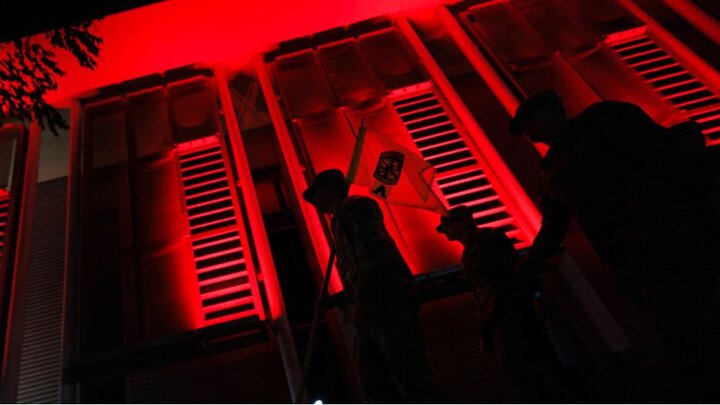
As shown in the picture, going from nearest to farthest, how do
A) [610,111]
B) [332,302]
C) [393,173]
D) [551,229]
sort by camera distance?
1. [610,111]
2. [551,229]
3. [332,302]
4. [393,173]

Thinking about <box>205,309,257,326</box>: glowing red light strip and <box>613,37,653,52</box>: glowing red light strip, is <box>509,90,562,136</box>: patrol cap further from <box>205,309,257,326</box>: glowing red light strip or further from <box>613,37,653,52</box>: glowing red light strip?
<box>613,37,653,52</box>: glowing red light strip

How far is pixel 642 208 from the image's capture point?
2748mm

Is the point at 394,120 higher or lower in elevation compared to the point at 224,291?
higher

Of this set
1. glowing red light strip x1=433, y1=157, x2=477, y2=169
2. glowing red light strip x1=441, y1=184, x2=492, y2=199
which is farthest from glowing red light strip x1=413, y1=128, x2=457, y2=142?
glowing red light strip x1=441, y1=184, x2=492, y2=199

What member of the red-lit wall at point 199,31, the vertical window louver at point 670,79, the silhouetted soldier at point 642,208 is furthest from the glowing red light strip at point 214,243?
the vertical window louver at point 670,79

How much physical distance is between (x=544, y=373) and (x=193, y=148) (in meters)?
5.83

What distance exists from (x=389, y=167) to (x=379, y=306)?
6.09 feet

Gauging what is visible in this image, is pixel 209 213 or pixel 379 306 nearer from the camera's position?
pixel 379 306

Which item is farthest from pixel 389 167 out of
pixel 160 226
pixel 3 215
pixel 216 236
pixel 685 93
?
pixel 3 215

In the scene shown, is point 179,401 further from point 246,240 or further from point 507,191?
point 507,191

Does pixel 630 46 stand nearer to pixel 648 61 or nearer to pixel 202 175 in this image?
pixel 648 61

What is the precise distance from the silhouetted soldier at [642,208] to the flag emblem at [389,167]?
77.9 inches

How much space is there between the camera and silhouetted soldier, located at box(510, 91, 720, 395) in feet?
8.39

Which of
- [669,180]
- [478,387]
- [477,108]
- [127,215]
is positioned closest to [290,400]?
[478,387]
